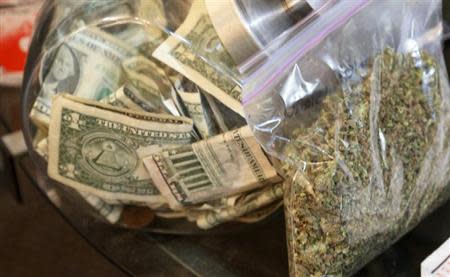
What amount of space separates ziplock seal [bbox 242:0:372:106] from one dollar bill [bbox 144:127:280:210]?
0.12 feet

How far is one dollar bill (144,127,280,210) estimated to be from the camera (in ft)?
1.67

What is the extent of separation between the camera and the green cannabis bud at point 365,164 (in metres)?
0.47

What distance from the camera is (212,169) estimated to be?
Answer: 0.53 metres

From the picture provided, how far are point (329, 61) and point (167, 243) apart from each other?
27 centimetres

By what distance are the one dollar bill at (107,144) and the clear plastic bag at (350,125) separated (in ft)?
0.33

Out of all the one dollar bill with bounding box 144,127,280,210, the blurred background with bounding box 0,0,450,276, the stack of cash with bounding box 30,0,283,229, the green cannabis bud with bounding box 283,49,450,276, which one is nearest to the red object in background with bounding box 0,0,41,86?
the blurred background with bounding box 0,0,450,276

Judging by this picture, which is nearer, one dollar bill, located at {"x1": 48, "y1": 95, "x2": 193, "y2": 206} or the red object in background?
one dollar bill, located at {"x1": 48, "y1": 95, "x2": 193, "y2": 206}

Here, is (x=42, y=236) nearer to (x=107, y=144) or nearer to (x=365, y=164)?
(x=107, y=144)

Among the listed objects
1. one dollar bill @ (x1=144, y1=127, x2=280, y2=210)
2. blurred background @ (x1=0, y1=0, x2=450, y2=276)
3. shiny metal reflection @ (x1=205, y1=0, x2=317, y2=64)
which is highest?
shiny metal reflection @ (x1=205, y1=0, x2=317, y2=64)

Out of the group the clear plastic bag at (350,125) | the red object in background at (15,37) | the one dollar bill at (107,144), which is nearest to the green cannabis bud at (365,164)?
the clear plastic bag at (350,125)

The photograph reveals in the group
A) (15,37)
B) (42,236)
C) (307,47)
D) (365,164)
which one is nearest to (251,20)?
(307,47)

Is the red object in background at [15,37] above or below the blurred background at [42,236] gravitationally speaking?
above

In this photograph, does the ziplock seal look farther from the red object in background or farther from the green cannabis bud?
the red object in background

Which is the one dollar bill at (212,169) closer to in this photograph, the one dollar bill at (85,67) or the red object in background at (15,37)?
the one dollar bill at (85,67)
